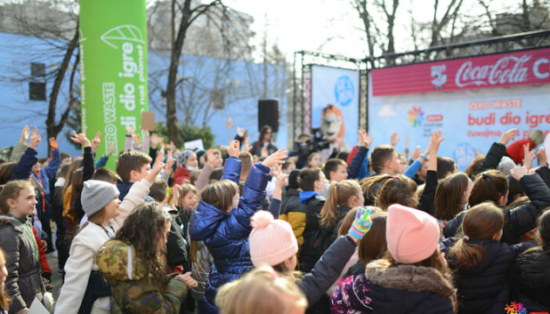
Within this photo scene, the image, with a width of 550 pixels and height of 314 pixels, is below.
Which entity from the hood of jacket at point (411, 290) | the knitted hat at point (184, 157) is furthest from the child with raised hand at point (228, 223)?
the knitted hat at point (184, 157)

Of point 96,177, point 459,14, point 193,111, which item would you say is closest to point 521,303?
point 96,177

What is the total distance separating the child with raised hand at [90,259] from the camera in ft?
9.49

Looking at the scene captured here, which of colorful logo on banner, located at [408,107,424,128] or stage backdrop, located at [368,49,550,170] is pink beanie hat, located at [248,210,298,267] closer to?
stage backdrop, located at [368,49,550,170]

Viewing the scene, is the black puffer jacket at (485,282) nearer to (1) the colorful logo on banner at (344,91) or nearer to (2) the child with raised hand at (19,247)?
(2) the child with raised hand at (19,247)

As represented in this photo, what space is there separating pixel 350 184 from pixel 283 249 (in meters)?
1.80

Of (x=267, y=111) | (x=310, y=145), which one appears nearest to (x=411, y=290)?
(x=310, y=145)

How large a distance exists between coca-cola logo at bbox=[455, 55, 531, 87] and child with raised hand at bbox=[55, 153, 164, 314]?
379 inches

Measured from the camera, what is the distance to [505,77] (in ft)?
33.8

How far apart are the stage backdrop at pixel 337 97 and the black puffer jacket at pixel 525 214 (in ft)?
30.7

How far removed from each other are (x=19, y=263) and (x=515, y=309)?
11.4 ft

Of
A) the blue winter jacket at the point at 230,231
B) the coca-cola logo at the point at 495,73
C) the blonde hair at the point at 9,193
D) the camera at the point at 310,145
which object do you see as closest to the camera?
the blue winter jacket at the point at 230,231

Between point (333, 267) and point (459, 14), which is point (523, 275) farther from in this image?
point (459, 14)

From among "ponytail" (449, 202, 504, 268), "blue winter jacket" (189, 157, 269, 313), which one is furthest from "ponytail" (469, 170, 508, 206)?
"blue winter jacket" (189, 157, 269, 313)

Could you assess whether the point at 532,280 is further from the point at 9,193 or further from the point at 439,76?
the point at 439,76
